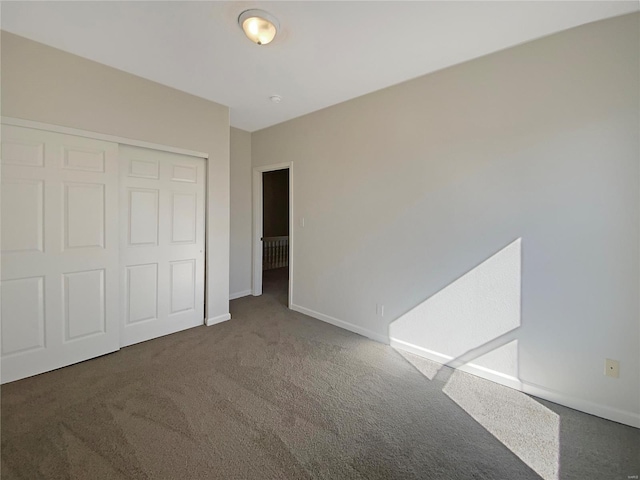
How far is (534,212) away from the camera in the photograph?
216 centimetres

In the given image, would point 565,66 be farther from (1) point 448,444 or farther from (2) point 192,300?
(2) point 192,300

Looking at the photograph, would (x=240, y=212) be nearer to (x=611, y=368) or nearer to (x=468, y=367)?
(x=468, y=367)

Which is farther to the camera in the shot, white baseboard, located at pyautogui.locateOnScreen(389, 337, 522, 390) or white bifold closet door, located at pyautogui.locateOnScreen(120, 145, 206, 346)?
white bifold closet door, located at pyautogui.locateOnScreen(120, 145, 206, 346)

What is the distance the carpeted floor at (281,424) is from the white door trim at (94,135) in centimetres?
200

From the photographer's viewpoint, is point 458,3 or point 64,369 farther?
point 64,369

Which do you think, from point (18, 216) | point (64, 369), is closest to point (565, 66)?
point (18, 216)

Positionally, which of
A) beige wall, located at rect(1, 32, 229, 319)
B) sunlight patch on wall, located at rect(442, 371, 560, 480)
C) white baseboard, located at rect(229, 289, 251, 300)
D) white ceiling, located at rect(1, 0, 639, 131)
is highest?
white ceiling, located at rect(1, 0, 639, 131)

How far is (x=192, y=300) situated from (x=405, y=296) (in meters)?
2.44

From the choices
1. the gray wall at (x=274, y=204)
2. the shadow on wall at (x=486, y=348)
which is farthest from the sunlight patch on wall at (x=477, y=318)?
the gray wall at (x=274, y=204)

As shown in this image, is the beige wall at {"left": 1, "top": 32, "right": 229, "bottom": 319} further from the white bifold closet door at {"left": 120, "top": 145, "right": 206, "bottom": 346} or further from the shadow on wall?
the shadow on wall

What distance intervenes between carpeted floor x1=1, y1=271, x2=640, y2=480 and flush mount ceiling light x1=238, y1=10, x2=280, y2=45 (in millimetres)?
2616

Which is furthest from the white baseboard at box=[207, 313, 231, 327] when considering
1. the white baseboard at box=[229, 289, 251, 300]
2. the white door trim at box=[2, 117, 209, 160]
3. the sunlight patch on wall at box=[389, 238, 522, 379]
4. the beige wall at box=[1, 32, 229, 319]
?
the sunlight patch on wall at box=[389, 238, 522, 379]

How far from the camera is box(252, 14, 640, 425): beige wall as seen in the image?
1.90 meters

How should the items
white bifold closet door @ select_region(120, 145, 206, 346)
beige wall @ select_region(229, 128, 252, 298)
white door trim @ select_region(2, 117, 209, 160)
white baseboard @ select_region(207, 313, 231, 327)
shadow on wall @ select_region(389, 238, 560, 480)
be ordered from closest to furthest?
shadow on wall @ select_region(389, 238, 560, 480), white door trim @ select_region(2, 117, 209, 160), white bifold closet door @ select_region(120, 145, 206, 346), white baseboard @ select_region(207, 313, 231, 327), beige wall @ select_region(229, 128, 252, 298)
